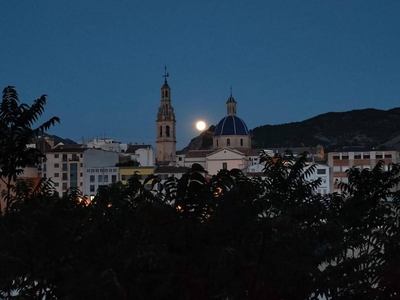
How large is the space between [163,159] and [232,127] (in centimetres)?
1228

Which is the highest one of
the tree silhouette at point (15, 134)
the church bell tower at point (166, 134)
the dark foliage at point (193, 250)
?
the church bell tower at point (166, 134)

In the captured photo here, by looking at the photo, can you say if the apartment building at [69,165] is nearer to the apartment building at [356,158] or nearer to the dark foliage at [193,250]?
the apartment building at [356,158]

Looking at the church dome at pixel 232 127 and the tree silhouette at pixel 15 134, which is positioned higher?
the church dome at pixel 232 127

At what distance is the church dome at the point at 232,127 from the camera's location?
320 ft

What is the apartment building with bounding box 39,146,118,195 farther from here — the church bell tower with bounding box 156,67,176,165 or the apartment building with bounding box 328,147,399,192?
the church bell tower with bounding box 156,67,176,165

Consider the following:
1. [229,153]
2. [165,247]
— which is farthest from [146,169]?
[165,247]

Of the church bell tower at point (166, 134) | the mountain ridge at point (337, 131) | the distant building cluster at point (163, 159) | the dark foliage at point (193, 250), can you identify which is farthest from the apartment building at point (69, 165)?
the mountain ridge at point (337, 131)

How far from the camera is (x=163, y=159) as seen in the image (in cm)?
10144

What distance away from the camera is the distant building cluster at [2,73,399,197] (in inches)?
2640

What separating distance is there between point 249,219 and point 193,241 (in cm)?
46

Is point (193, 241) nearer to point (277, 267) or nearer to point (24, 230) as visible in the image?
point (277, 267)

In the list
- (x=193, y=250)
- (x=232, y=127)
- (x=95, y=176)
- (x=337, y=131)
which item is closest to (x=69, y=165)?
(x=95, y=176)

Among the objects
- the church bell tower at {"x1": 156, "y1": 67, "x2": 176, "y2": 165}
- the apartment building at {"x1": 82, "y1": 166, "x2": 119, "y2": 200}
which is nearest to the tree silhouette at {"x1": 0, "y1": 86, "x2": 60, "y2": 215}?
the apartment building at {"x1": 82, "y1": 166, "x2": 119, "y2": 200}

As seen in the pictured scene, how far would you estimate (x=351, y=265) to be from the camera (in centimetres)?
575
